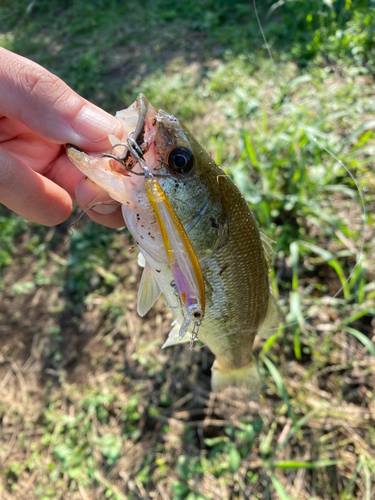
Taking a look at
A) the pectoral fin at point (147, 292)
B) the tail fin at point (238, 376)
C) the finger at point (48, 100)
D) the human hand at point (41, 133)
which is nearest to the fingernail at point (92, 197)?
the human hand at point (41, 133)

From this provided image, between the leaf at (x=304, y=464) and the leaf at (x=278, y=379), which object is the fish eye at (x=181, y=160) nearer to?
the leaf at (x=278, y=379)

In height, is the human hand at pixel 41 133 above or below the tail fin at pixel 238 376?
above

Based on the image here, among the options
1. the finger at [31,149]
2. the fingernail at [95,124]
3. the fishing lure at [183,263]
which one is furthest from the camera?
the finger at [31,149]

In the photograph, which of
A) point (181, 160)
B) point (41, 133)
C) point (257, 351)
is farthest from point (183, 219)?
point (257, 351)

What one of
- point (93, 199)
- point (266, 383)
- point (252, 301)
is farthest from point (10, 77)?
point (266, 383)

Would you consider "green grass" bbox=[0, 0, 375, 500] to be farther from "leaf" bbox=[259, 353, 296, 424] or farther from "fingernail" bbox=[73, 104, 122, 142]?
"fingernail" bbox=[73, 104, 122, 142]

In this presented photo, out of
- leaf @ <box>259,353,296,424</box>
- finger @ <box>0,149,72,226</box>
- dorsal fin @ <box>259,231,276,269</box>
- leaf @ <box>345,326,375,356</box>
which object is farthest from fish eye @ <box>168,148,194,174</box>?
leaf @ <box>345,326,375,356</box>

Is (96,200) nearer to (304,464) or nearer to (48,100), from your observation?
(48,100)
